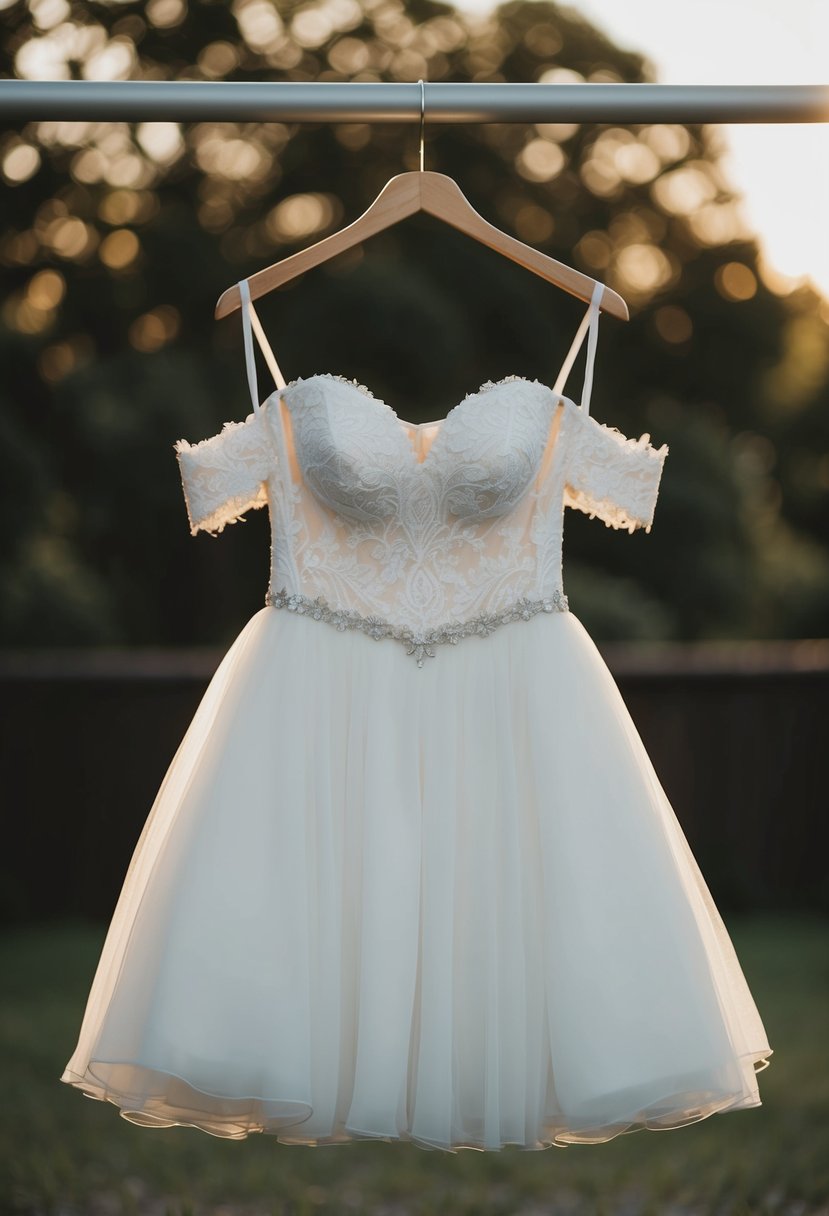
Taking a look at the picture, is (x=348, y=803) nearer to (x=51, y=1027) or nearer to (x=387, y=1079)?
(x=387, y=1079)

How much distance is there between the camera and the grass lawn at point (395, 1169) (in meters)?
3.93

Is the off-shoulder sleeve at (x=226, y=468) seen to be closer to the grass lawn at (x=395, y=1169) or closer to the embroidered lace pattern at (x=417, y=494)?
the embroidered lace pattern at (x=417, y=494)

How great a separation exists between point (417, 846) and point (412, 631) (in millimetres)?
344

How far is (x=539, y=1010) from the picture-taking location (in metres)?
1.94

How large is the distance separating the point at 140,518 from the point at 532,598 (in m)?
6.95

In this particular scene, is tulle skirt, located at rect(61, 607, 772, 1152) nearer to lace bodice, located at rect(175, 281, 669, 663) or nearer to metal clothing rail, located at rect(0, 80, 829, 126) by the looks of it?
lace bodice, located at rect(175, 281, 669, 663)

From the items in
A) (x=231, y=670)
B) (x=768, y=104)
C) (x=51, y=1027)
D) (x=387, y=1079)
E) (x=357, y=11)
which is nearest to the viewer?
(x=387, y=1079)

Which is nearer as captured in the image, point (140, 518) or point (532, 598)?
point (532, 598)

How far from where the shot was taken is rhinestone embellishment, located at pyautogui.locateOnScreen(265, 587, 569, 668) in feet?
6.90

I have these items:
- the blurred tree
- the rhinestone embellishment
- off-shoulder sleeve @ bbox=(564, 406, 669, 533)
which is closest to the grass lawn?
the rhinestone embellishment

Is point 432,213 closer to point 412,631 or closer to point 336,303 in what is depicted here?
Answer: point 412,631

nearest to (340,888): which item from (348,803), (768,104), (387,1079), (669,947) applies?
(348,803)

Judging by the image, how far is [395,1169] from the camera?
4.21 meters

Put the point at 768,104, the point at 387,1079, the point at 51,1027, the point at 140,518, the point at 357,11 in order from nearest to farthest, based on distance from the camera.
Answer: the point at 387,1079 < the point at 768,104 < the point at 51,1027 < the point at 357,11 < the point at 140,518
